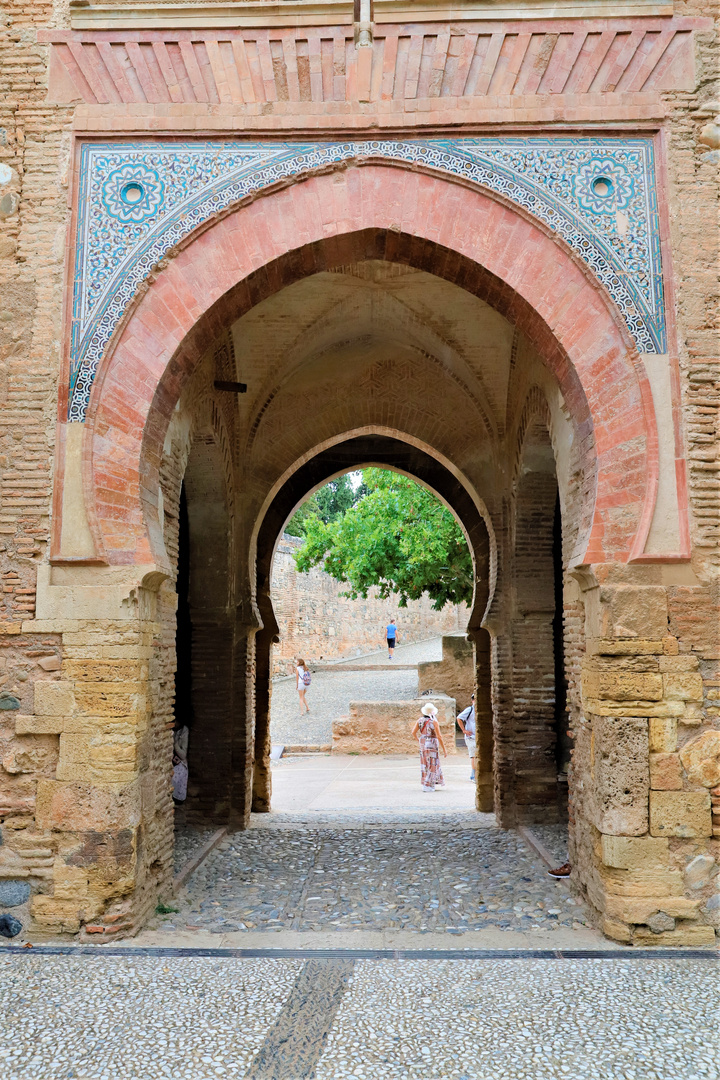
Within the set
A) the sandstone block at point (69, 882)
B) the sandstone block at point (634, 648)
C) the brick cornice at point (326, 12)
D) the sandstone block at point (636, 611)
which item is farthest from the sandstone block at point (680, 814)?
the brick cornice at point (326, 12)

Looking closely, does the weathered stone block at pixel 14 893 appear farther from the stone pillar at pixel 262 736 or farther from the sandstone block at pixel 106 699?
the stone pillar at pixel 262 736

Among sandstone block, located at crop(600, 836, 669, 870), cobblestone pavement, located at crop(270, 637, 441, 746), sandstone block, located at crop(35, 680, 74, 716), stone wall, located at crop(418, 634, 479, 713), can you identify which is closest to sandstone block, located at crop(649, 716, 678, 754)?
sandstone block, located at crop(600, 836, 669, 870)

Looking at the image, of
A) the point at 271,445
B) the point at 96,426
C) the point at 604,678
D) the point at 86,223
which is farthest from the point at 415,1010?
the point at 271,445

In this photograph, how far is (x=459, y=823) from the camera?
8320 mm

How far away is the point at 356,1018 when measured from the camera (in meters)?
3.52

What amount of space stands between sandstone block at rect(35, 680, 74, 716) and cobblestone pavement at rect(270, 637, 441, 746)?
41.9 ft

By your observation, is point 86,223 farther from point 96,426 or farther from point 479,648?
point 479,648

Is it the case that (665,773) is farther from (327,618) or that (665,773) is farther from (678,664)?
(327,618)

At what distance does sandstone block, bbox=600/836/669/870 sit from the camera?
4387mm

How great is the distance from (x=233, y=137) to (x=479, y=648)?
19.9 ft

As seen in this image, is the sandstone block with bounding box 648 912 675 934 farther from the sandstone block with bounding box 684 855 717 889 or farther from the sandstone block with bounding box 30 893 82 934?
the sandstone block with bounding box 30 893 82 934

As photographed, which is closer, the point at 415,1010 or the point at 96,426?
the point at 415,1010

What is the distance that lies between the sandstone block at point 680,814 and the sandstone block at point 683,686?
529 mm

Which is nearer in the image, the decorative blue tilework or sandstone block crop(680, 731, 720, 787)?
sandstone block crop(680, 731, 720, 787)
